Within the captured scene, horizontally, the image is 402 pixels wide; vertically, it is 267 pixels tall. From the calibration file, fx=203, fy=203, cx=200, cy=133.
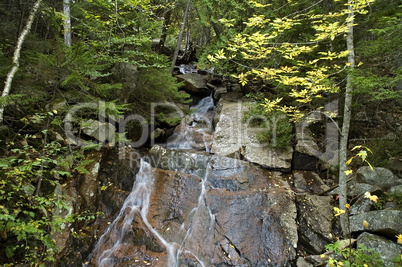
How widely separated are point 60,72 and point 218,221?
566 centimetres

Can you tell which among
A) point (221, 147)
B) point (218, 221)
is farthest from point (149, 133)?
point (218, 221)

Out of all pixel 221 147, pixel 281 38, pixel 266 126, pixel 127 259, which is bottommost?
pixel 127 259

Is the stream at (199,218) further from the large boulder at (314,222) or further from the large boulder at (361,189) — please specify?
the large boulder at (361,189)

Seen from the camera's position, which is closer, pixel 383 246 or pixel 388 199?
pixel 383 246

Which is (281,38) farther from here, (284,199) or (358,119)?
(284,199)

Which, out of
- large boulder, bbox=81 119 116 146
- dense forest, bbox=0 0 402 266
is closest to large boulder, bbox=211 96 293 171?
dense forest, bbox=0 0 402 266

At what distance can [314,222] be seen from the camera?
5.48 m

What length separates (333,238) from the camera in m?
5.11

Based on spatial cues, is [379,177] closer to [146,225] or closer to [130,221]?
[146,225]

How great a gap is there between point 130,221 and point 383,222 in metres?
6.16

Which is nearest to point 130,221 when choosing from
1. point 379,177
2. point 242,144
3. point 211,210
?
point 211,210

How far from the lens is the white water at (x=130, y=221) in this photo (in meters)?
5.04

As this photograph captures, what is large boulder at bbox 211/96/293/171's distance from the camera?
25.1 ft

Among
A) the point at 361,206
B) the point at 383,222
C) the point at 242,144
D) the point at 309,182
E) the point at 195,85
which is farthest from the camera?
the point at 195,85
